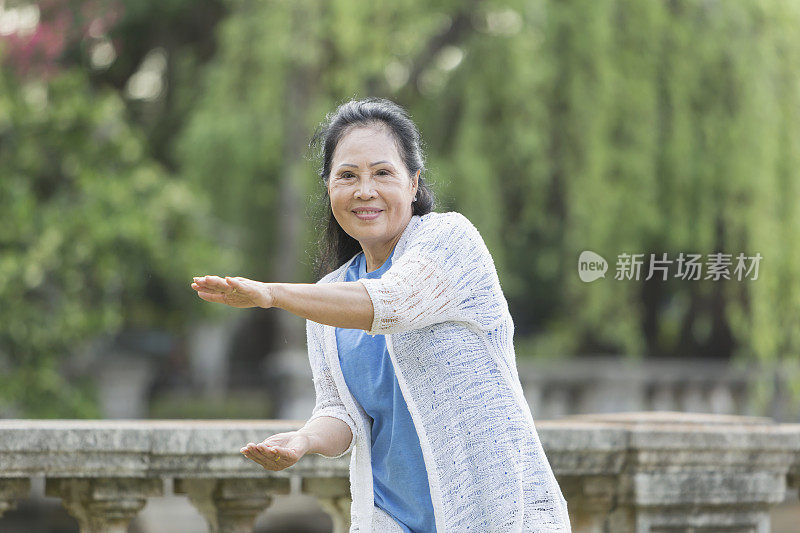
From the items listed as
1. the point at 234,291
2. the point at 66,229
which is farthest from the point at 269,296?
the point at 66,229

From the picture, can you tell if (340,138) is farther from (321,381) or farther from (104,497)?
(104,497)

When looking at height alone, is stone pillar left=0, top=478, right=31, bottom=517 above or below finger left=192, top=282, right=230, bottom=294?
below

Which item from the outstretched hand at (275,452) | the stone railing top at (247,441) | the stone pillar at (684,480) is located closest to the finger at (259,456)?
the outstretched hand at (275,452)

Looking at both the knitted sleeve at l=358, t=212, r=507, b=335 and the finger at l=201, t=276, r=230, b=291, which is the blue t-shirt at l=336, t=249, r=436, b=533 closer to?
the knitted sleeve at l=358, t=212, r=507, b=335

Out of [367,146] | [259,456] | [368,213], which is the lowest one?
[259,456]

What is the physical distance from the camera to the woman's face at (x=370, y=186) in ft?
6.93

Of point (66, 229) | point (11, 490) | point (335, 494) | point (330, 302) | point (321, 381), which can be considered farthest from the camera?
point (66, 229)

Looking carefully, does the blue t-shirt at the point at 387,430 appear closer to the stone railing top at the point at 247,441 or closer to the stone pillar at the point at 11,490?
the stone railing top at the point at 247,441

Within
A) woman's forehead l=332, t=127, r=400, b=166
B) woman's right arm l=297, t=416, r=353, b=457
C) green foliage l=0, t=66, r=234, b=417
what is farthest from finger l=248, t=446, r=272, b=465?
green foliage l=0, t=66, r=234, b=417

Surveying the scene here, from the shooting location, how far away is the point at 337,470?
3.02 meters

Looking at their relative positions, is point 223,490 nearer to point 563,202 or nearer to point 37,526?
point 563,202

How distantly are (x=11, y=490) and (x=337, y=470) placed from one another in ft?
2.57

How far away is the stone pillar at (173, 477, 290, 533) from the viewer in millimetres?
2931

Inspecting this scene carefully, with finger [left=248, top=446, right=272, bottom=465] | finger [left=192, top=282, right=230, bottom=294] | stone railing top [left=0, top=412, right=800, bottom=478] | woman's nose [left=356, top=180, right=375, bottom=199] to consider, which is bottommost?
finger [left=248, top=446, right=272, bottom=465]
